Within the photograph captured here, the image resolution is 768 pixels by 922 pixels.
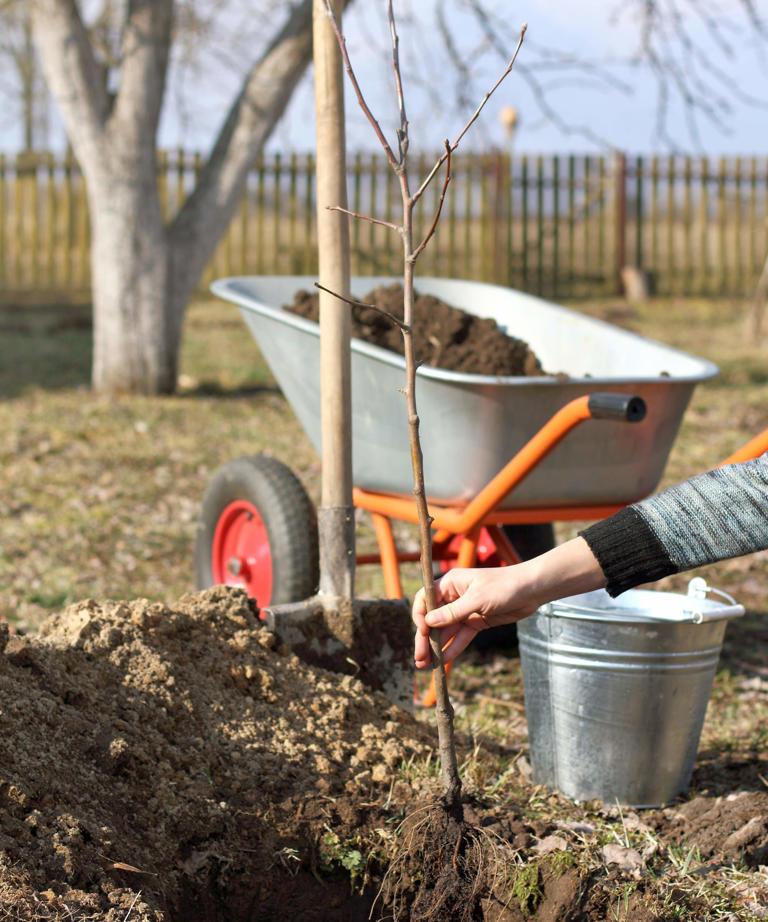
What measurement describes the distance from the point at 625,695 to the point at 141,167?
596 centimetres

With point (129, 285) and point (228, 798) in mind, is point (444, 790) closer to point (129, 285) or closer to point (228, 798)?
point (228, 798)

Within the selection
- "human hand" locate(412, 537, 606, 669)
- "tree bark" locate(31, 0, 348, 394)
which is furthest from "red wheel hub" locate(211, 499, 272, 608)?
"tree bark" locate(31, 0, 348, 394)

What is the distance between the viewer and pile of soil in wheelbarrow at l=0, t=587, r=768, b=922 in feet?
5.38

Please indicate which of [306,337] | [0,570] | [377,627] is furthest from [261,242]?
[377,627]

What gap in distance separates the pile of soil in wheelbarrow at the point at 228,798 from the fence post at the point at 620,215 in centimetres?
1225

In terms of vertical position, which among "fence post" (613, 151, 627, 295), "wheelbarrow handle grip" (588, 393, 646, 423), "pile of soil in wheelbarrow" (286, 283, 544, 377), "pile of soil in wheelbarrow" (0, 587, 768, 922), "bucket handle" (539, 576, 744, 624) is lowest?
"pile of soil in wheelbarrow" (0, 587, 768, 922)

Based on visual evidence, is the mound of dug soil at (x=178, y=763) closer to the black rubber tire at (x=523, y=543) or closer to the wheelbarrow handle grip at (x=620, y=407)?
the wheelbarrow handle grip at (x=620, y=407)

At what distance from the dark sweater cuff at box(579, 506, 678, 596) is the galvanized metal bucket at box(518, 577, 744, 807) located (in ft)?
2.60

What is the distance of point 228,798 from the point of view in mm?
1915

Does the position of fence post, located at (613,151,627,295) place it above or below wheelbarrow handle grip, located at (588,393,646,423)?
above

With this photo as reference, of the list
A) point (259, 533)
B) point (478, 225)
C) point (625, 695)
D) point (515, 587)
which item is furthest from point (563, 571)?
point (478, 225)

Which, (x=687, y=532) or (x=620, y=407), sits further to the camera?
(x=620, y=407)

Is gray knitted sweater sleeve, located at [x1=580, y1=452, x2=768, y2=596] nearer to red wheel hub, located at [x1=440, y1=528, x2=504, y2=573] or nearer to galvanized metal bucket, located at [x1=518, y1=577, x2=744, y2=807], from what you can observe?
galvanized metal bucket, located at [x1=518, y1=577, x2=744, y2=807]

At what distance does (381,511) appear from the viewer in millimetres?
2990
